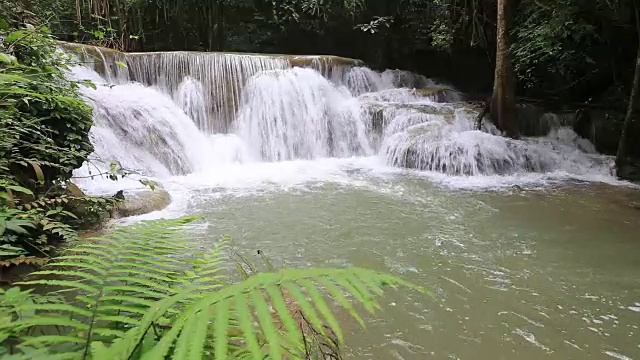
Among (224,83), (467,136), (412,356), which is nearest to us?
(412,356)

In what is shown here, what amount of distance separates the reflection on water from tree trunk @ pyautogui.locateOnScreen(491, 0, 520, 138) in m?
2.60

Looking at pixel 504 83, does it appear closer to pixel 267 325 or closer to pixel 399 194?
pixel 399 194

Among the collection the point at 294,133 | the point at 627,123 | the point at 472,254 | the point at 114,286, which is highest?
the point at 627,123

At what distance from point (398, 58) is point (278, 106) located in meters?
5.37

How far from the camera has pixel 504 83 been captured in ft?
30.8

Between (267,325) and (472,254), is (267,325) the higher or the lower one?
the higher one

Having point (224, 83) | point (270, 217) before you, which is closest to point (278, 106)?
point (224, 83)

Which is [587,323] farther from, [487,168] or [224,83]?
[224,83]

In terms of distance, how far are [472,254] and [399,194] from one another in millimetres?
2444

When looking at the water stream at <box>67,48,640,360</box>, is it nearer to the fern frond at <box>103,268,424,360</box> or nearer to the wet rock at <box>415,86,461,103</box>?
the wet rock at <box>415,86,461,103</box>

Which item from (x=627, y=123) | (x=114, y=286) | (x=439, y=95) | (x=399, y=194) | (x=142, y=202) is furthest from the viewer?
(x=439, y=95)

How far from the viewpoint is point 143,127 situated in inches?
329

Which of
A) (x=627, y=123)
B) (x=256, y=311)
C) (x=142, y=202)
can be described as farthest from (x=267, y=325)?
(x=627, y=123)

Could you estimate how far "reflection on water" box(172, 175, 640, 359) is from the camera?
3080 millimetres
